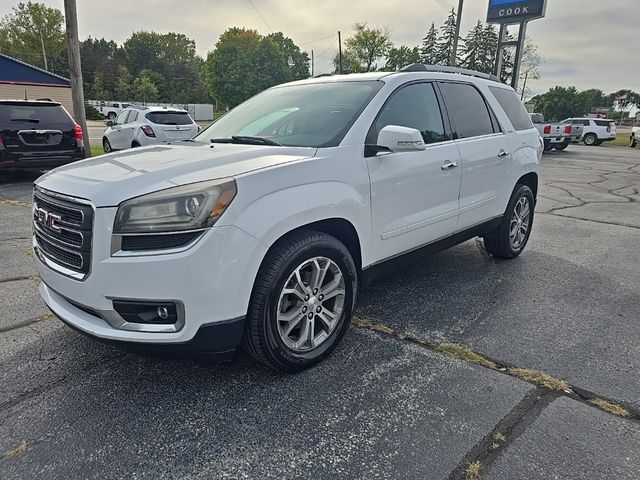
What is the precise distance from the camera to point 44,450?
2.13m

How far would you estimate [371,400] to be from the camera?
2.53 m

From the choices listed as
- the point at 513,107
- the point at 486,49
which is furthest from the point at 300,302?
the point at 486,49

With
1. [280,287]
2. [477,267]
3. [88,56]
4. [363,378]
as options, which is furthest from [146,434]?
[88,56]

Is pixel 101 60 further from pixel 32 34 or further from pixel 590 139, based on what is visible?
pixel 590 139

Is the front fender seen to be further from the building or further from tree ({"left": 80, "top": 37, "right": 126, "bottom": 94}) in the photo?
tree ({"left": 80, "top": 37, "right": 126, "bottom": 94})

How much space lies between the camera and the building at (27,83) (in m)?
24.2

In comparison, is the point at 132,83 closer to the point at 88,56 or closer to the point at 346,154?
the point at 88,56

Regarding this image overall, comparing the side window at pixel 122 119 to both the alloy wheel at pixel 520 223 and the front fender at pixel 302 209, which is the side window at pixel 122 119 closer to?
the alloy wheel at pixel 520 223

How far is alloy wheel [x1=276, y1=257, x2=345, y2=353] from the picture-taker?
8.71ft

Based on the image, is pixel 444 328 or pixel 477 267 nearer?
pixel 444 328

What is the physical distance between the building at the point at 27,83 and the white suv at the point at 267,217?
85.3 feet

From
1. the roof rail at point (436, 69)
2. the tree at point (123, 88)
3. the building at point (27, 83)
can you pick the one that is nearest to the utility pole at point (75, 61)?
the roof rail at point (436, 69)

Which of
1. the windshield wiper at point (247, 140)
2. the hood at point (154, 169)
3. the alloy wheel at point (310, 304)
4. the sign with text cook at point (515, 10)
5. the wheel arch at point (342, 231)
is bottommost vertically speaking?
the alloy wheel at point (310, 304)

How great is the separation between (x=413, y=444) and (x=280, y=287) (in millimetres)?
1038
